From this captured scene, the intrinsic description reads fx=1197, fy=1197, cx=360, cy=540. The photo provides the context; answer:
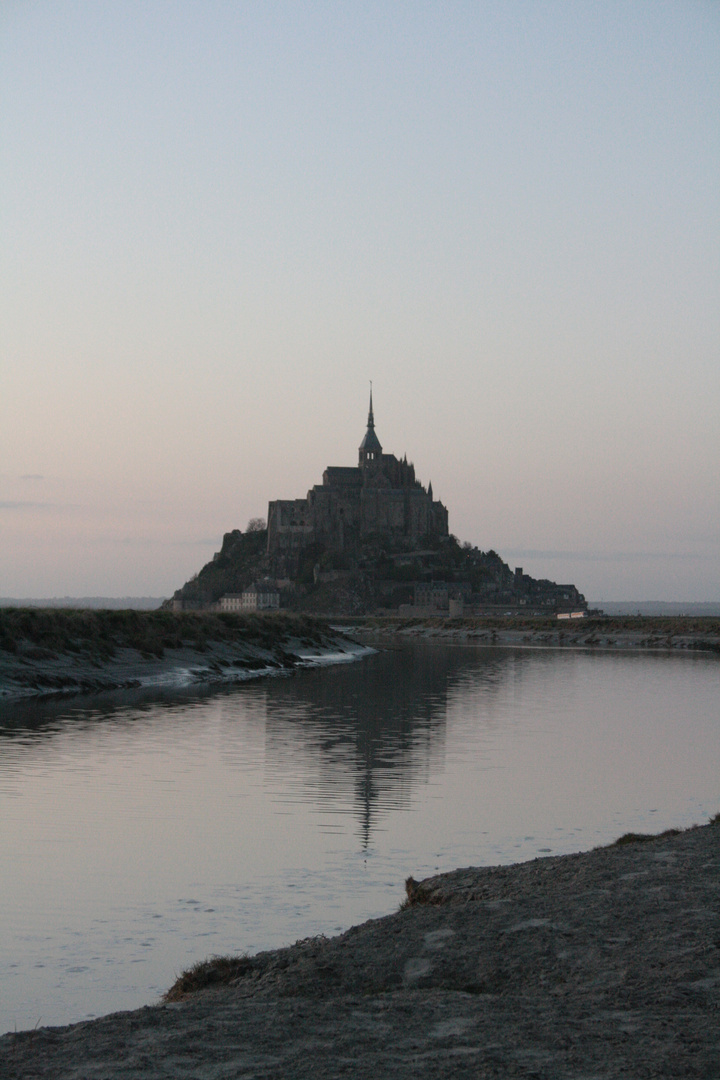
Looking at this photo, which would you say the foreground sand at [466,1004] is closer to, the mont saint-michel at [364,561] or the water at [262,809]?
the water at [262,809]

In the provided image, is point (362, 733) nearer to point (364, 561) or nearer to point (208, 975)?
point (208, 975)

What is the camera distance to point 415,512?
179m

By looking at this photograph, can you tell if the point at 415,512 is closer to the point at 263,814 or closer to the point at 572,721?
the point at 572,721

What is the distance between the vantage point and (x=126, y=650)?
40.4 metres

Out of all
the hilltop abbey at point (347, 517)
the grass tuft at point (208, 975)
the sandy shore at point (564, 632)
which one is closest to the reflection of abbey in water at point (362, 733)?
the grass tuft at point (208, 975)

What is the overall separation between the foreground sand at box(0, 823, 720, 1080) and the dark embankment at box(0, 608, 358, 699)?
2430 centimetres

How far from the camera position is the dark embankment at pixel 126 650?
1344 inches

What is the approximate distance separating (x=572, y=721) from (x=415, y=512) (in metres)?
150

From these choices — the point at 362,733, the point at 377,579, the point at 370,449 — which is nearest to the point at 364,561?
the point at 377,579

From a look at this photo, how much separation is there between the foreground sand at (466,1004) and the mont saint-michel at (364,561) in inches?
5903

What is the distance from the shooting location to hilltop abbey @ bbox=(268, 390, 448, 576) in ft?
577

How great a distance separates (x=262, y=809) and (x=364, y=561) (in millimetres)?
154966

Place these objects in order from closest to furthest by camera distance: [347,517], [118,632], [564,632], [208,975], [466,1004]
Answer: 1. [466,1004]
2. [208,975]
3. [118,632]
4. [564,632]
5. [347,517]

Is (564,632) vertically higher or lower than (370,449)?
lower
